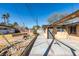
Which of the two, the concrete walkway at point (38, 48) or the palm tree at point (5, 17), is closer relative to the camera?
the palm tree at point (5, 17)

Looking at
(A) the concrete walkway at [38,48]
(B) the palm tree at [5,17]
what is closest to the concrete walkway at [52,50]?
(A) the concrete walkway at [38,48]

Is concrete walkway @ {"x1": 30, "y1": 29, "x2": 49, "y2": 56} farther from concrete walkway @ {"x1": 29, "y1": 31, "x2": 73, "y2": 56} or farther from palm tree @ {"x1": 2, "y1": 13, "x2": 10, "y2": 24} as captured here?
palm tree @ {"x1": 2, "y1": 13, "x2": 10, "y2": 24}

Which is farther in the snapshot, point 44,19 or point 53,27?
point 53,27

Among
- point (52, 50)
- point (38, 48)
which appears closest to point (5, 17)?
point (38, 48)

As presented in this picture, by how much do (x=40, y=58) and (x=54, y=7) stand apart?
4.93 ft

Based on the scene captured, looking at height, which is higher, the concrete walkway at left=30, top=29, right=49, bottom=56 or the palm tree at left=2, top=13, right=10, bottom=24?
the palm tree at left=2, top=13, right=10, bottom=24

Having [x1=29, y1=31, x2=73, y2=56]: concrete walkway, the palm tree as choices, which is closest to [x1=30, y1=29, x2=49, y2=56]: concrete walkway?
[x1=29, y1=31, x2=73, y2=56]: concrete walkway

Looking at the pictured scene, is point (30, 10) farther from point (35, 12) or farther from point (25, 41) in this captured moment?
point (25, 41)

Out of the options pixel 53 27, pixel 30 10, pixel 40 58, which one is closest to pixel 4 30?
pixel 30 10

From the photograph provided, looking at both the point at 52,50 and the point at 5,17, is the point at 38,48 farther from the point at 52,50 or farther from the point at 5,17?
the point at 5,17

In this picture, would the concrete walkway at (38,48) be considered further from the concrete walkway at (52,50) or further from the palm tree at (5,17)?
the palm tree at (5,17)

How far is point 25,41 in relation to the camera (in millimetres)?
5191

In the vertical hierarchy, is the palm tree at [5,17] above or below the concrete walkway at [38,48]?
above

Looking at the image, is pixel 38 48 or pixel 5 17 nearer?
pixel 5 17
